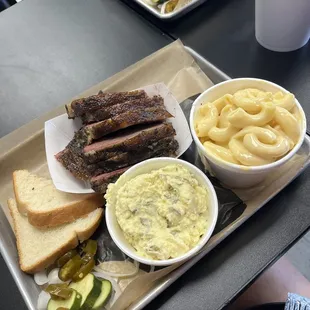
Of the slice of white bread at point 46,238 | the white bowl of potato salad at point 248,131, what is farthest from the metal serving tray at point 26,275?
the white bowl of potato salad at point 248,131

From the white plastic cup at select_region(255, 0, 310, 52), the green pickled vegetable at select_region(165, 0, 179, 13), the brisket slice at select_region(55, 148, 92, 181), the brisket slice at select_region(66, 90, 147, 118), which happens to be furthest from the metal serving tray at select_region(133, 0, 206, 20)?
the brisket slice at select_region(55, 148, 92, 181)

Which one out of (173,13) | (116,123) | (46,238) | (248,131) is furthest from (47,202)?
(173,13)

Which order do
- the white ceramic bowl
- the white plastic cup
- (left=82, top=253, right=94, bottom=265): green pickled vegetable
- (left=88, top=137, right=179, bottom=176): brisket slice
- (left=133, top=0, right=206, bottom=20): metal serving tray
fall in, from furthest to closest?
(left=133, top=0, right=206, bottom=20): metal serving tray
the white plastic cup
(left=88, top=137, right=179, bottom=176): brisket slice
(left=82, top=253, right=94, bottom=265): green pickled vegetable
the white ceramic bowl

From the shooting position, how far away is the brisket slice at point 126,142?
1.31 metres

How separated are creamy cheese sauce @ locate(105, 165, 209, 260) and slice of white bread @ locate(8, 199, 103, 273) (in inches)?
5.6

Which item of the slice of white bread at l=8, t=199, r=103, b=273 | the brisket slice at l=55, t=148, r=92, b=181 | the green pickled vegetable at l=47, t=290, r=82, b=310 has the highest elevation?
the brisket slice at l=55, t=148, r=92, b=181

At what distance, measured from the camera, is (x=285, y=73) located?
164 cm

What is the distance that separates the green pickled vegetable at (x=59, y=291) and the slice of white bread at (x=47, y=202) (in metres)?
0.21

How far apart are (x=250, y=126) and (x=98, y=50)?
3.04 feet

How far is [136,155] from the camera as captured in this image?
135cm

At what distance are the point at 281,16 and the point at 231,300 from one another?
3.37 feet

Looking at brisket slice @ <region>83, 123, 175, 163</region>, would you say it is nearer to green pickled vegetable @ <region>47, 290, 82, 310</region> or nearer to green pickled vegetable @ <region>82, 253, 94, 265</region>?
green pickled vegetable @ <region>82, 253, 94, 265</region>

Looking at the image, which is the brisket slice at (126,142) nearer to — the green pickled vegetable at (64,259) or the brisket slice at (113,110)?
the brisket slice at (113,110)

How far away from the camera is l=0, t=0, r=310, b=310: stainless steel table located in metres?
1.61
